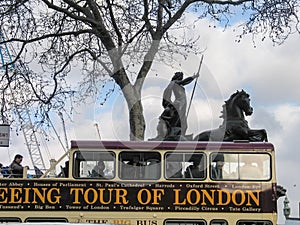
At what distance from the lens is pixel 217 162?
17.2 meters

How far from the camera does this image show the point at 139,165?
17.1 metres

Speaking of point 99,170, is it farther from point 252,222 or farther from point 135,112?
point 135,112

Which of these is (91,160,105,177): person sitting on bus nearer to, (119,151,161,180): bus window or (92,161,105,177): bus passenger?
(92,161,105,177): bus passenger

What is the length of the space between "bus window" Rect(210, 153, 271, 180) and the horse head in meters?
2.16

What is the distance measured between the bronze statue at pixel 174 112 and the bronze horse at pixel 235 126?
29.5 inches

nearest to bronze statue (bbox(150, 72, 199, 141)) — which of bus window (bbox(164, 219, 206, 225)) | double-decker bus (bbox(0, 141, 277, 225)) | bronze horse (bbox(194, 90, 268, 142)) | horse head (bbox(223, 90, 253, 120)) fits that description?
bronze horse (bbox(194, 90, 268, 142))

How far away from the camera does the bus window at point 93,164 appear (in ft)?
55.7

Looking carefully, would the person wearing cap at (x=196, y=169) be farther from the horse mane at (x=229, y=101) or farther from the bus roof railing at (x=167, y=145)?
the horse mane at (x=229, y=101)

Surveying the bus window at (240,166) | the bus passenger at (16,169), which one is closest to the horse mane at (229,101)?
the bus window at (240,166)

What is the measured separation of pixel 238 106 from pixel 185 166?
316 centimetres

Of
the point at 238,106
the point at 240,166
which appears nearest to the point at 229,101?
the point at 238,106

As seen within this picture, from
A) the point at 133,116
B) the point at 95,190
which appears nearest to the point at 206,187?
the point at 95,190

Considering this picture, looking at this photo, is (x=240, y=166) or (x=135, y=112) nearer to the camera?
(x=240, y=166)

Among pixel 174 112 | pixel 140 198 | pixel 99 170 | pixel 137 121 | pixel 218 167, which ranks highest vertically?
pixel 137 121
